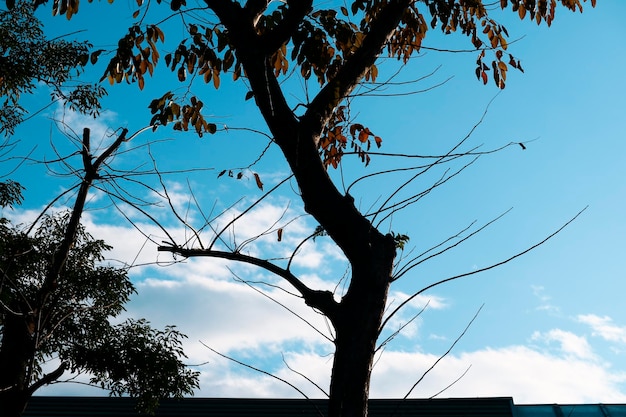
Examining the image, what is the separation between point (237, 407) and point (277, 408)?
3.34 feet

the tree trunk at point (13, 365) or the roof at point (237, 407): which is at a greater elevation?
the roof at point (237, 407)

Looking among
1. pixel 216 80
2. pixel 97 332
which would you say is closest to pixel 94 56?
pixel 216 80

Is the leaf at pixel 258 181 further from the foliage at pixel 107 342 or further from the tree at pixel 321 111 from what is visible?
the foliage at pixel 107 342

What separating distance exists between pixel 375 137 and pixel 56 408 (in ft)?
53.1

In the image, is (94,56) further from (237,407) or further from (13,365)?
(237,407)

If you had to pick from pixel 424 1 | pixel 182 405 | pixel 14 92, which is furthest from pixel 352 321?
pixel 182 405

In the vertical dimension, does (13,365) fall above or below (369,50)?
above

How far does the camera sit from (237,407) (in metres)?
16.2

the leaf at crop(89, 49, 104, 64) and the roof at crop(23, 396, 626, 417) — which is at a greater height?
the roof at crop(23, 396, 626, 417)

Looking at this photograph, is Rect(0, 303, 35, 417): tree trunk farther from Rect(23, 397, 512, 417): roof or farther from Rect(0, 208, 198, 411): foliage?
Rect(23, 397, 512, 417): roof

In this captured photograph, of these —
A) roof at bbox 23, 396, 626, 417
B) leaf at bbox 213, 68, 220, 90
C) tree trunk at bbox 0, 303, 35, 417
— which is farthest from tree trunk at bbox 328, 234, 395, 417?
roof at bbox 23, 396, 626, 417

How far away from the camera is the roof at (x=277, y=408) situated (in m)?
15.1

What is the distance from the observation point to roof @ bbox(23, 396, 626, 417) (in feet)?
49.6

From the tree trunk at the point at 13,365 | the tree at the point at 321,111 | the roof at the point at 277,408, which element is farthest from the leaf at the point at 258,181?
the roof at the point at 277,408
